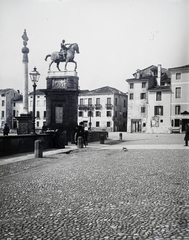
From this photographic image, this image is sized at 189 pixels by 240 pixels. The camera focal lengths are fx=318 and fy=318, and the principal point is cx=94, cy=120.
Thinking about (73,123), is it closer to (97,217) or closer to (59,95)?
(59,95)

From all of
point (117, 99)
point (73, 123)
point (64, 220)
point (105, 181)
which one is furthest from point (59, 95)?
point (117, 99)

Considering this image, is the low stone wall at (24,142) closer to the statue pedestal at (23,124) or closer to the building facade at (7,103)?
the statue pedestal at (23,124)

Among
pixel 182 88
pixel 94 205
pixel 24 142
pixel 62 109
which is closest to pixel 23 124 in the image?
pixel 62 109

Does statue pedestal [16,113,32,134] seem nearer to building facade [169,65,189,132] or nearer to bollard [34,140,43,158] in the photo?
bollard [34,140,43,158]

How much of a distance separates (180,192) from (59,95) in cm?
1694

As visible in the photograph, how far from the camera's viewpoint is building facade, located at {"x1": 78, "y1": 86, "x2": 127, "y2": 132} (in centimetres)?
6575

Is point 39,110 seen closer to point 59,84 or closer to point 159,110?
point 159,110

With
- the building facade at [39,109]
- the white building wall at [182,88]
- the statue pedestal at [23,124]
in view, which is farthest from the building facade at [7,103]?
the white building wall at [182,88]

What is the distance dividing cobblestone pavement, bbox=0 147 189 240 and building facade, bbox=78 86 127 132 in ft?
186

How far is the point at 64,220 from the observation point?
14.0 ft

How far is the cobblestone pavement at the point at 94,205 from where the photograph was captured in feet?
12.5

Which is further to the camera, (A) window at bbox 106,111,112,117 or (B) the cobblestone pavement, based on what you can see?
(A) window at bbox 106,111,112,117

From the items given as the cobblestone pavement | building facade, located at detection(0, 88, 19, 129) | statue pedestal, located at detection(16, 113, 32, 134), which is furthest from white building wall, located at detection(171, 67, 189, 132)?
building facade, located at detection(0, 88, 19, 129)

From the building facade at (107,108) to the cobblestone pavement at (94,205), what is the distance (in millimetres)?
56844
